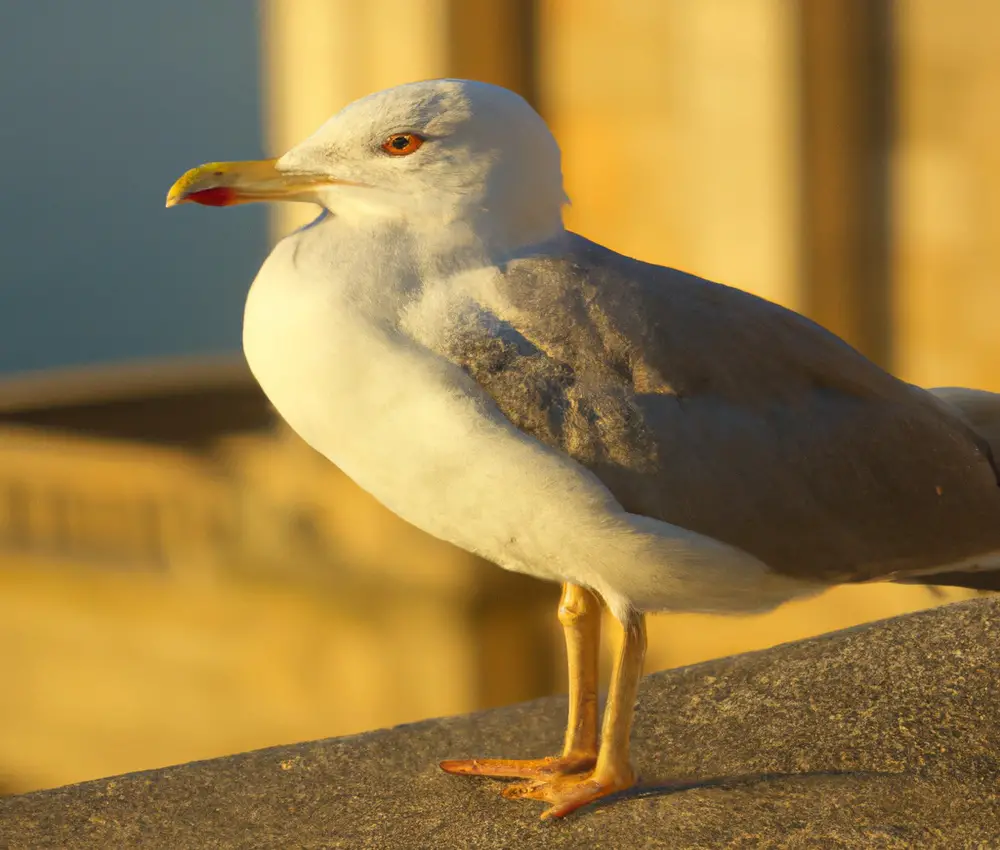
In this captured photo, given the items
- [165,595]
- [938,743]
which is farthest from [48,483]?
[938,743]

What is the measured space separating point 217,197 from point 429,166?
0.43 m

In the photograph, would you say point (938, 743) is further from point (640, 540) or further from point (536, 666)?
point (536, 666)

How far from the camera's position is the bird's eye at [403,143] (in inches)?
117

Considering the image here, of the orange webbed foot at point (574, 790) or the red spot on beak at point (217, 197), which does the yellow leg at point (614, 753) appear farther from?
the red spot on beak at point (217, 197)

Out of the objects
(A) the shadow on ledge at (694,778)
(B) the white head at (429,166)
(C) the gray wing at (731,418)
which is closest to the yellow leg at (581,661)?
(A) the shadow on ledge at (694,778)

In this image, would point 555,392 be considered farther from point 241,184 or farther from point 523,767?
point 523,767

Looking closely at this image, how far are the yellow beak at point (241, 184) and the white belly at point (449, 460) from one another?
0.19 metres

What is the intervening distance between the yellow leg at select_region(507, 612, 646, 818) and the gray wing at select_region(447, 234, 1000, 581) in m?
0.38

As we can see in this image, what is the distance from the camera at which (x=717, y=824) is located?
11.0 feet

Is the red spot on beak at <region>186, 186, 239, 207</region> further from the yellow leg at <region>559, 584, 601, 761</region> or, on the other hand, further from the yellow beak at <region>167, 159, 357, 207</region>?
the yellow leg at <region>559, 584, 601, 761</region>

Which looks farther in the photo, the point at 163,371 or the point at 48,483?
the point at 163,371

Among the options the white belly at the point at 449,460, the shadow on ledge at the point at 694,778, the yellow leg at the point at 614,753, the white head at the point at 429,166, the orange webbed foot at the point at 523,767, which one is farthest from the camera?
the orange webbed foot at the point at 523,767

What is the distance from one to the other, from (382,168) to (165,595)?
788cm

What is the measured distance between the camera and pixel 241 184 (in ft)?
10.1
